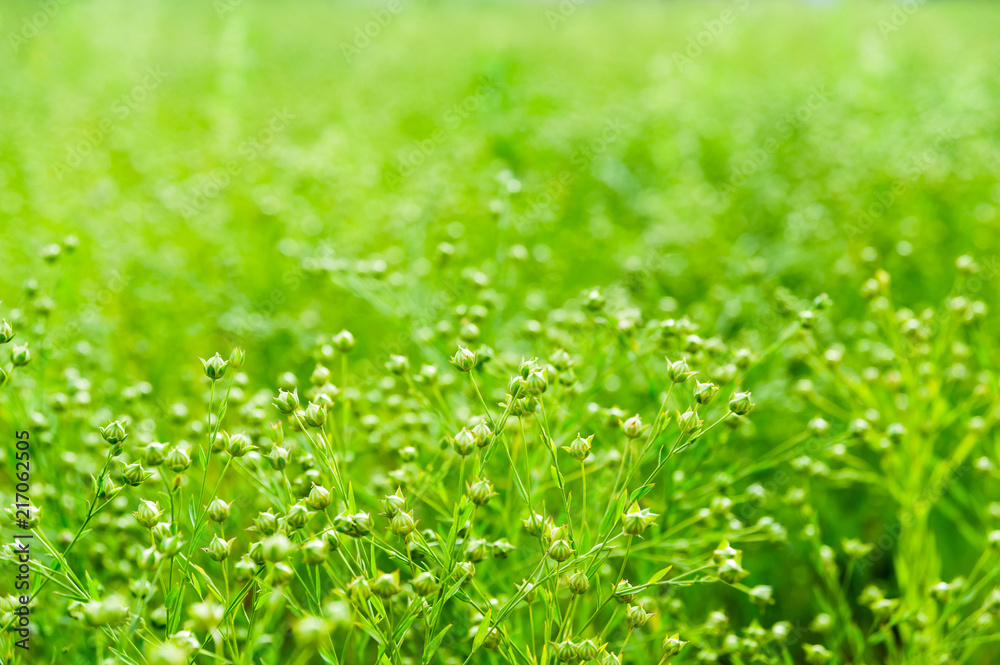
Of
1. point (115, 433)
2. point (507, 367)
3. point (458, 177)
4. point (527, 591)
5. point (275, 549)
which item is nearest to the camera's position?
point (275, 549)

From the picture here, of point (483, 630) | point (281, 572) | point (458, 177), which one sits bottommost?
point (458, 177)

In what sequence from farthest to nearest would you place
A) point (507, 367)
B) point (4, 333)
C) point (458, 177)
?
point (458, 177)
point (507, 367)
point (4, 333)

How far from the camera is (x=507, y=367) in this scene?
1.65 meters

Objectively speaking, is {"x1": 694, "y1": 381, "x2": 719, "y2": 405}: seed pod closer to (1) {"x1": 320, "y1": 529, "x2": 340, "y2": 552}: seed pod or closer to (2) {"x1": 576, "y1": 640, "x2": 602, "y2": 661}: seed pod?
(2) {"x1": 576, "y1": 640, "x2": 602, "y2": 661}: seed pod

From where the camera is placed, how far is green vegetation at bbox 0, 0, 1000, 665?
38.5 inches

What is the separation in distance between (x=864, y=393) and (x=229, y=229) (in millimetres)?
2268

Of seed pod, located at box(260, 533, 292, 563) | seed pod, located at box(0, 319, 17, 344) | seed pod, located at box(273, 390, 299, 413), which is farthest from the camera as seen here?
seed pod, located at box(0, 319, 17, 344)

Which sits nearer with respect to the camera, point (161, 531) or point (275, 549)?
point (275, 549)

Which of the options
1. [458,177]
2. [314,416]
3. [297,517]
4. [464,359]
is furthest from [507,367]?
[458,177]

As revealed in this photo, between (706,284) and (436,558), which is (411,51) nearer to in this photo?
(706,284)

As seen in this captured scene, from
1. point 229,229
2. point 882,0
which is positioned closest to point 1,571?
point 229,229

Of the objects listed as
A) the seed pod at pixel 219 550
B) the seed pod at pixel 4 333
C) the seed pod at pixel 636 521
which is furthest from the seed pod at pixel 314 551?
the seed pod at pixel 4 333

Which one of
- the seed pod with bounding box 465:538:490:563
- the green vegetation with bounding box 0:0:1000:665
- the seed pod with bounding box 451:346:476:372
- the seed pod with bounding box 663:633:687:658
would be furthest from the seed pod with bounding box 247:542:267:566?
the seed pod with bounding box 663:633:687:658

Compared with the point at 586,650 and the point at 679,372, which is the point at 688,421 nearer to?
the point at 679,372
